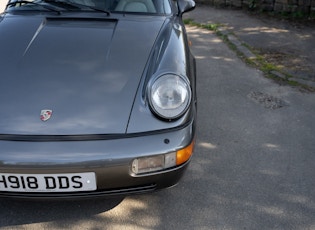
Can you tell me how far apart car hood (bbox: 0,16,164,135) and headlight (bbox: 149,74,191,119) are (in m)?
0.14

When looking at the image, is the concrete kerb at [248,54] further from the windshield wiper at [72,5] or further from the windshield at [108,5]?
the windshield wiper at [72,5]

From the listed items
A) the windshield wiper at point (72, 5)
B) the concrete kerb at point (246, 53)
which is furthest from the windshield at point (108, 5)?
the concrete kerb at point (246, 53)

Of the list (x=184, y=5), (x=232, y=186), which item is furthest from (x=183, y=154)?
(x=184, y=5)

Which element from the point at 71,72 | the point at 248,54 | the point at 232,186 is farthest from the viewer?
the point at 248,54

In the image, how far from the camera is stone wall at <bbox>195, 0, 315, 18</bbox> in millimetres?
6672

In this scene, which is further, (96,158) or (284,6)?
(284,6)

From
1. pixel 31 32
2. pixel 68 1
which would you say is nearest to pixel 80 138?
pixel 31 32

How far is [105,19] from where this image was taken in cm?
279

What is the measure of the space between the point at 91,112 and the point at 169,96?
44cm

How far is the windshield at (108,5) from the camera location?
9.82 feet

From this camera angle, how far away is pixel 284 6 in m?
6.95

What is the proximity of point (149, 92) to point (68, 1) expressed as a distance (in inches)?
56.9

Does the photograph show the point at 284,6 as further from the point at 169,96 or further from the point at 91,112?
the point at 91,112

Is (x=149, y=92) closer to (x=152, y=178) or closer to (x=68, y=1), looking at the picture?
(x=152, y=178)
